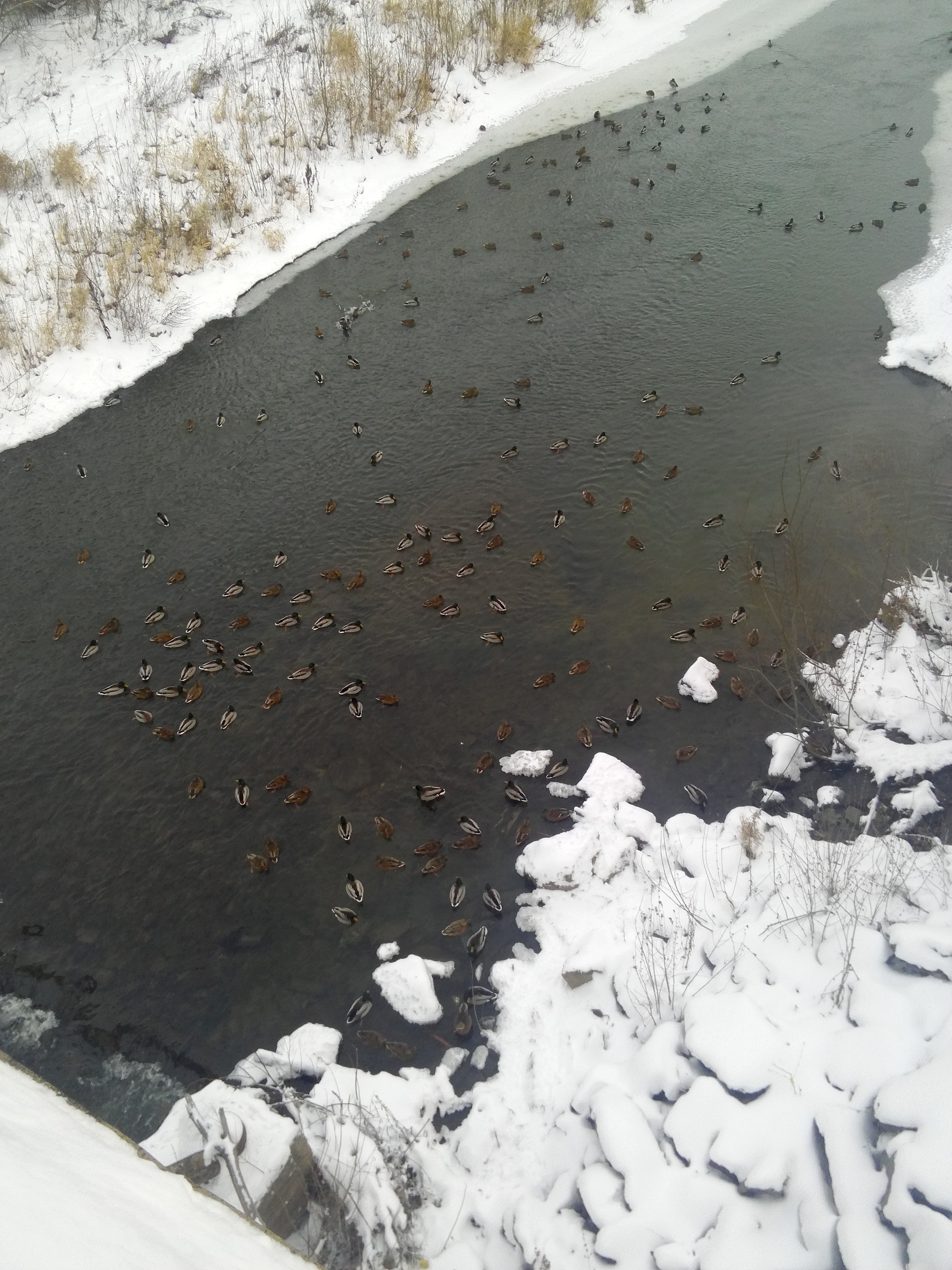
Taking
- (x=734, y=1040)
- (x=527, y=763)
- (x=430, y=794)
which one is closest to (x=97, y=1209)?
(x=734, y=1040)

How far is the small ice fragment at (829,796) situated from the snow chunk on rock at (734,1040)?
136 inches

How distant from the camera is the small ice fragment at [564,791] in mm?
10664

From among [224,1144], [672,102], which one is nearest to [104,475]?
[224,1144]

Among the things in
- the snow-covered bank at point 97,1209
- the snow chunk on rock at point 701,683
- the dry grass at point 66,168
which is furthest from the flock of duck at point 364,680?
the dry grass at point 66,168

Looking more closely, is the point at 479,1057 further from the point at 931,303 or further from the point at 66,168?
the point at 66,168

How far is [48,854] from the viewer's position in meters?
10.6

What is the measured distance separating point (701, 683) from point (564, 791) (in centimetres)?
263

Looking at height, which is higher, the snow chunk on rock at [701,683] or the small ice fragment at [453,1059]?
the snow chunk on rock at [701,683]

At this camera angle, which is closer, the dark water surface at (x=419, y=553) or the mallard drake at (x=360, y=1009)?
the mallard drake at (x=360, y=1009)

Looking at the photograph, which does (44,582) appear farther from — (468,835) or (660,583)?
(660,583)

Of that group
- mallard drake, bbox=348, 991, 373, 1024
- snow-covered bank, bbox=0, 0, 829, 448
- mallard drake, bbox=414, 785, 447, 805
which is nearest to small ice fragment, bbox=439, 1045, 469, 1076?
mallard drake, bbox=348, 991, 373, 1024

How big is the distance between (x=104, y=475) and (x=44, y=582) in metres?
2.98

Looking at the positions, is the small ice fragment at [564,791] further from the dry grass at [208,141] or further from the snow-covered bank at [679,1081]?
the dry grass at [208,141]

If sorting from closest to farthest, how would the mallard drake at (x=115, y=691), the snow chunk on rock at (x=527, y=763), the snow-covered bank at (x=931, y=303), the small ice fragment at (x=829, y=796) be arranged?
the small ice fragment at (x=829, y=796) < the snow chunk on rock at (x=527, y=763) < the mallard drake at (x=115, y=691) < the snow-covered bank at (x=931, y=303)
